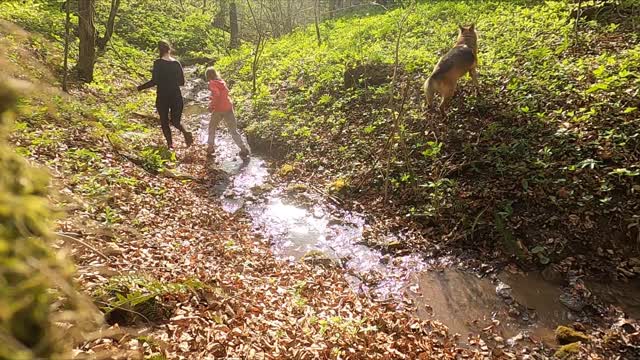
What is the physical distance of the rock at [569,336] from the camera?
4715 millimetres

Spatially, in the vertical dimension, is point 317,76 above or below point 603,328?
above

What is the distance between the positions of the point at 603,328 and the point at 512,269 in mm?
1303

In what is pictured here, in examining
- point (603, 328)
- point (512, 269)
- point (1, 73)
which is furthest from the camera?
point (512, 269)

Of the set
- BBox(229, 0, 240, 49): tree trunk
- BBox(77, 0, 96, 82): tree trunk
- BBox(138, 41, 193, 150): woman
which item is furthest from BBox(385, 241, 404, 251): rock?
BBox(229, 0, 240, 49): tree trunk

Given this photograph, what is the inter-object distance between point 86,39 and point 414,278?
11.3 metres

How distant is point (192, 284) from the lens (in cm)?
426

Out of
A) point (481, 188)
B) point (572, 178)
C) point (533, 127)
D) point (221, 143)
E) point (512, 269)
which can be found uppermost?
point (533, 127)

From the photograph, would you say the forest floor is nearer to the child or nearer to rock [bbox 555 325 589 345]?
rock [bbox 555 325 589 345]

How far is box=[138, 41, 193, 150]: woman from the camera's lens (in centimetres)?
962

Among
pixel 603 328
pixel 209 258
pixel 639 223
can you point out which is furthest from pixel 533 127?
pixel 209 258

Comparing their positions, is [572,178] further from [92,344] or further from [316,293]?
[92,344]

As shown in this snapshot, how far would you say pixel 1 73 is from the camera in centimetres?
109

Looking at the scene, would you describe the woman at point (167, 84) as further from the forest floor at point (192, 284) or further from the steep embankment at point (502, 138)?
the steep embankment at point (502, 138)

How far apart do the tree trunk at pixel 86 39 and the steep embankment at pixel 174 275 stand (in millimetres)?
3842
